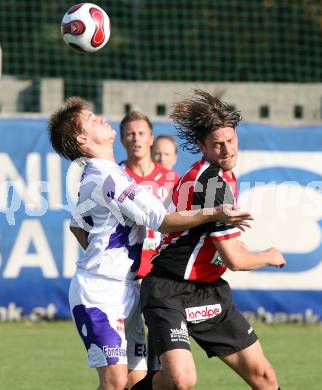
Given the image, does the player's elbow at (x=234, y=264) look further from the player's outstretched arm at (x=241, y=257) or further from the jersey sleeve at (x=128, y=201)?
the jersey sleeve at (x=128, y=201)

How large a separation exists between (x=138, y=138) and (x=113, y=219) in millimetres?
2547

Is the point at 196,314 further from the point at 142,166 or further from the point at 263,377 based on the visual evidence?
the point at 142,166

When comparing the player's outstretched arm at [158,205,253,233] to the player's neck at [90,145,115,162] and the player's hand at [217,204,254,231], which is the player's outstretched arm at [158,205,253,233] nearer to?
the player's hand at [217,204,254,231]

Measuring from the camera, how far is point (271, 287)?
10.2 m

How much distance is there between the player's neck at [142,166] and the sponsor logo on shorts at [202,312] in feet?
8.13

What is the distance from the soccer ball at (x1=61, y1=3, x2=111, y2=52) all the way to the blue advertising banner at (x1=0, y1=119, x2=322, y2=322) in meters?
3.13

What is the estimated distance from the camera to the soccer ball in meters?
7.06

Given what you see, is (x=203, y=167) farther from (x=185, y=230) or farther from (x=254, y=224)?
(x=254, y=224)

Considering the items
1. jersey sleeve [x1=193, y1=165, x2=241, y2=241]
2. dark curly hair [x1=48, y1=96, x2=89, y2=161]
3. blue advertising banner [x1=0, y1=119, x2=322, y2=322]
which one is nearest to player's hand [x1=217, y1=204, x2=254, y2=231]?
jersey sleeve [x1=193, y1=165, x2=241, y2=241]

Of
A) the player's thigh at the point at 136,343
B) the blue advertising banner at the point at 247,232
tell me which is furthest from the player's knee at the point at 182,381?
A: the blue advertising banner at the point at 247,232

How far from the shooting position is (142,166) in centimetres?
766

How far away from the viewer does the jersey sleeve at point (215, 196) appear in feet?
16.6

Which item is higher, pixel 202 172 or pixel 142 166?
pixel 202 172

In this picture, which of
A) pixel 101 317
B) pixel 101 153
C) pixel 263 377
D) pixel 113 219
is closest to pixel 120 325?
pixel 101 317
